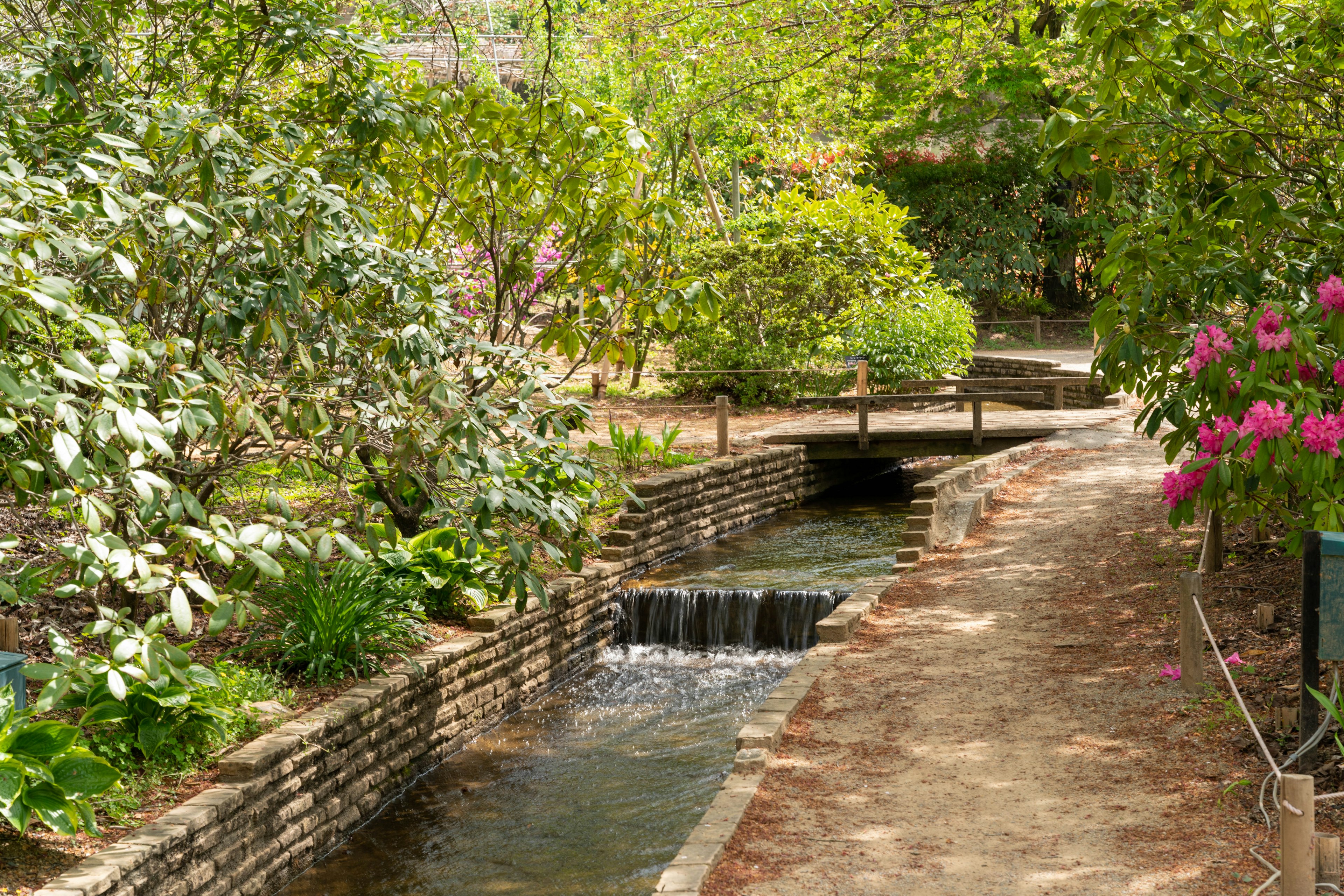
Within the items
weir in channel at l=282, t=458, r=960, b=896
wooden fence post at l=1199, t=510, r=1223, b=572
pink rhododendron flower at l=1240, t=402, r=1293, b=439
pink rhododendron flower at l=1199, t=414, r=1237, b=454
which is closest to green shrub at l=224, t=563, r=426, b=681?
weir in channel at l=282, t=458, r=960, b=896

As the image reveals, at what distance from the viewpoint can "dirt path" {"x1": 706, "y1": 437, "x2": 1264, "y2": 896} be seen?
4.28m

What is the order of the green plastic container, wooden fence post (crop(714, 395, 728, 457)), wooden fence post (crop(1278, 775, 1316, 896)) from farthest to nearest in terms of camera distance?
wooden fence post (crop(714, 395, 728, 457)), the green plastic container, wooden fence post (crop(1278, 775, 1316, 896))

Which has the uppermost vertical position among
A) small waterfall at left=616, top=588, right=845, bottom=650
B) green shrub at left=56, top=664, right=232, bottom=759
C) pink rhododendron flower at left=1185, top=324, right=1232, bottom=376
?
pink rhododendron flower at left=1185, top=324, right=1232, bottom=376

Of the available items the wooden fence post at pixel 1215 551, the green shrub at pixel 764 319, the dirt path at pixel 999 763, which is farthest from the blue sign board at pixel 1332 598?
the green shrub at pixel 764 319

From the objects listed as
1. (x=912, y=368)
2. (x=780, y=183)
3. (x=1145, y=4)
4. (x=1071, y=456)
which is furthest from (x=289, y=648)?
(x=780, y=183)

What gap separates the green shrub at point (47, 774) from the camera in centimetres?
429

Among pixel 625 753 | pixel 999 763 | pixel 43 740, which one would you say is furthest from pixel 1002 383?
pixel 43 740

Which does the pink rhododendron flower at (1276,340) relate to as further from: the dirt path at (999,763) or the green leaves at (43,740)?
the green leaves at (43,740)

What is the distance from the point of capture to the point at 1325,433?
4.39 m

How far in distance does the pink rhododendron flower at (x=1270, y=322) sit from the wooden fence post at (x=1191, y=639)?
1519mm

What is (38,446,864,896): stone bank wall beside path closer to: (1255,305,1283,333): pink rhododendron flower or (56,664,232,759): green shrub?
(56,664,232,759): green shrub

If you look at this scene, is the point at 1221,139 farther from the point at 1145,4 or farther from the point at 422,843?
the point at 422,843

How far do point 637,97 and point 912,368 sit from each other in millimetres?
6590

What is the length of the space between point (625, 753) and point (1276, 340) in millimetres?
4679
